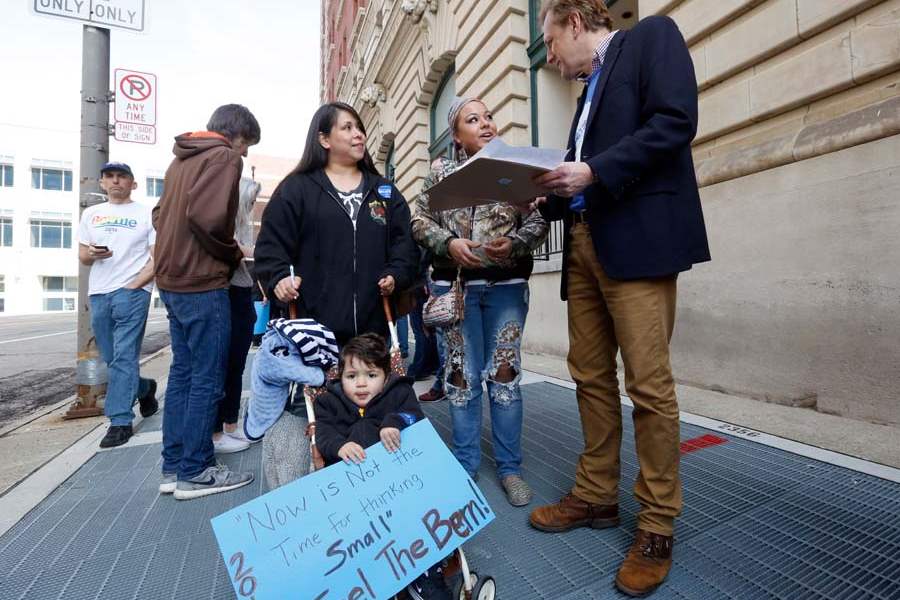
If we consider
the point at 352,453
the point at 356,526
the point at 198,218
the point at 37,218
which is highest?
the point at 37,218

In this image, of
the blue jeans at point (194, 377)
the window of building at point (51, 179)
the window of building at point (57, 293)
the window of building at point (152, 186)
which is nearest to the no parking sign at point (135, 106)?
the blue jeans at point (194, 377)

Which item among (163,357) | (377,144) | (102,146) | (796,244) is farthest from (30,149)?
(796,244)

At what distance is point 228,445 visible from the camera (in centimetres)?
313

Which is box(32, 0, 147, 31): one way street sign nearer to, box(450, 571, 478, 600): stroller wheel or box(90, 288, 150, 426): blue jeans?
box(90, 288, 150, 426): blue jeans

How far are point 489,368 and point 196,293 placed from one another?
163 cm

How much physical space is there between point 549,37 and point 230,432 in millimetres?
3266

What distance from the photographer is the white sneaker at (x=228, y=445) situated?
10.2 feet

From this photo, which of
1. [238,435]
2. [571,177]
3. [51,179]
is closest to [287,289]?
[571,177]

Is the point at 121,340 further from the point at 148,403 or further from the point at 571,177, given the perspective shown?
the point at 571,177

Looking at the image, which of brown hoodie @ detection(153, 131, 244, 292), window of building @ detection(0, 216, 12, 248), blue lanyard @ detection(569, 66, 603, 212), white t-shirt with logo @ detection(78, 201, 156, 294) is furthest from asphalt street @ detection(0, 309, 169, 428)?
window of building @ detection(0, 216, 12, 248)

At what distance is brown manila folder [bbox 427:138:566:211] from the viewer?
1585mm

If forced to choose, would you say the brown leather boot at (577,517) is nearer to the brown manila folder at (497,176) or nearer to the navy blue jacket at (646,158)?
the navy blue jacket at (646,158)

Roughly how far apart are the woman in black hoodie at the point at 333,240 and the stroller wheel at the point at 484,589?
111cm

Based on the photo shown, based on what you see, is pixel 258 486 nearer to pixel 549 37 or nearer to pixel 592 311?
pixel 592 311
